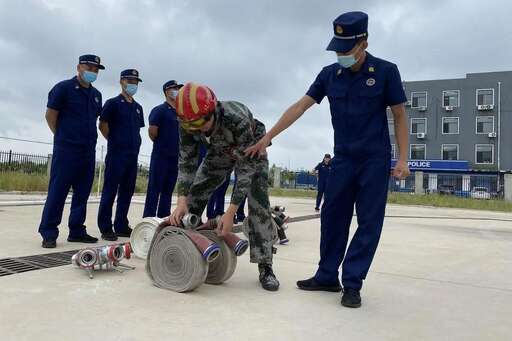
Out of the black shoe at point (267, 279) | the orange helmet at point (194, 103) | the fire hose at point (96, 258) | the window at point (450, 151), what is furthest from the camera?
the window at point (450, 151)

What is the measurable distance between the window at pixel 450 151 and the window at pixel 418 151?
1.74 meters

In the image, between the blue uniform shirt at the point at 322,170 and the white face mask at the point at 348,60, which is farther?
the blue uniform shirt at the point at 322,170

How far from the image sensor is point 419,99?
4403 centimetres

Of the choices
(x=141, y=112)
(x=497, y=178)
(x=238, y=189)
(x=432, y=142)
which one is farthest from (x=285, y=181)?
(x=238, y=189)

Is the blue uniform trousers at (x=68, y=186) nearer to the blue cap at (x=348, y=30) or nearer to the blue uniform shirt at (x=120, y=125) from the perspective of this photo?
the blue uniform shirt at (x=120, y=125)

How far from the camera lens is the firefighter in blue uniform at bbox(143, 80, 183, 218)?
17.7 feet

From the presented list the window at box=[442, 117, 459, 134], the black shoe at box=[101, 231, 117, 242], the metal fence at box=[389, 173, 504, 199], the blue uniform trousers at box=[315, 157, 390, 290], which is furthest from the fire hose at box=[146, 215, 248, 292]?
the window at box=[442, 117, 459, 134]

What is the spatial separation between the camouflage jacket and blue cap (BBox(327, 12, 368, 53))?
75 centimetres

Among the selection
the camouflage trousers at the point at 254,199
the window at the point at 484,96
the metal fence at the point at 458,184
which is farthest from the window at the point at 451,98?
the camouflage trousers at the point at 254,199

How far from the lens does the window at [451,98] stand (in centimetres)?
4291

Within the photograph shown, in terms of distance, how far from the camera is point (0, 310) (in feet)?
7.55

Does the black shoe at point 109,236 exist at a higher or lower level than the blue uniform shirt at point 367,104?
lower

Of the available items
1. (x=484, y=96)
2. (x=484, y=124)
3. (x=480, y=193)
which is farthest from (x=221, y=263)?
(x=484, y=96)

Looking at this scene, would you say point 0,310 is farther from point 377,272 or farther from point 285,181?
point 285,181
